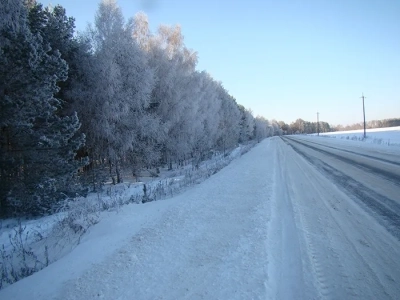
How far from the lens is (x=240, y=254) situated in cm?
415

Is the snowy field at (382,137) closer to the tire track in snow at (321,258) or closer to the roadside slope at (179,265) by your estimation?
the tire track in snow at (321,258)

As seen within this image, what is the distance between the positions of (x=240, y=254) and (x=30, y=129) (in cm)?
1052

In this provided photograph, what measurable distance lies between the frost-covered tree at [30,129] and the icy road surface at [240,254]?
5891 mm

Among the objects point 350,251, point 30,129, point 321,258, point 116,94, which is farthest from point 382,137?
point 30,129

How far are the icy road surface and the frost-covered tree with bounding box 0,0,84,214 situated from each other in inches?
232

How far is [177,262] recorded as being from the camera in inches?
160

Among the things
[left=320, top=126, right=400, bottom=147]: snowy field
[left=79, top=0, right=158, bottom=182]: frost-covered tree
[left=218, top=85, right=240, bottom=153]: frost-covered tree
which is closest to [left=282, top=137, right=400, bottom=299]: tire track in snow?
[left=79, top=0, right=158, bottom=182]: frost-covered tree

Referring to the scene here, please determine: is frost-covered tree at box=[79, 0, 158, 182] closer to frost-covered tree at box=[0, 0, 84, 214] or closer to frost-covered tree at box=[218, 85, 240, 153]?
frost-covered tree at box=[0, 0, 84, 214]

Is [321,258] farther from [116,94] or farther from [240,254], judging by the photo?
[116,94]

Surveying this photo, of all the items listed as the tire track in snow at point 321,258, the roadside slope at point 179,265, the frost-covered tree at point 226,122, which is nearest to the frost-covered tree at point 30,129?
the roadside slope at point 179,265

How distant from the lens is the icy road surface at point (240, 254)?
331cm

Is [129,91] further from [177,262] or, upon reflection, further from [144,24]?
[177,262]

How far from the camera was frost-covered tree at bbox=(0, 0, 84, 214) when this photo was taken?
9.92 metres

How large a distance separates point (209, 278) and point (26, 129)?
1059 centimetres
